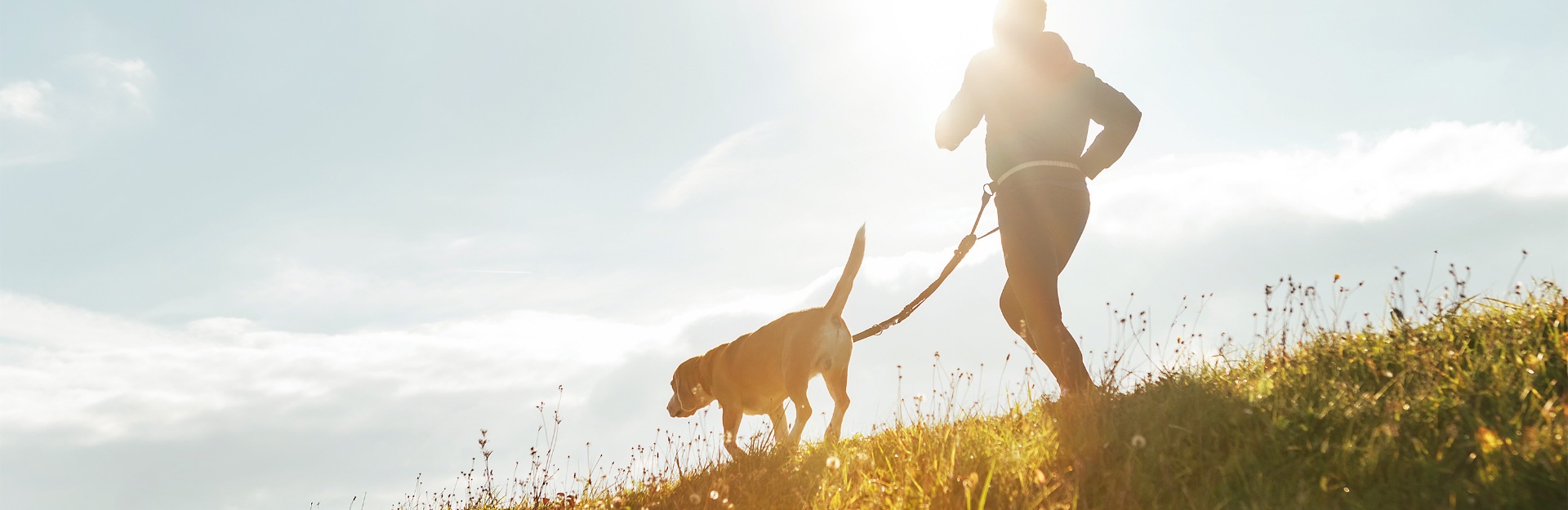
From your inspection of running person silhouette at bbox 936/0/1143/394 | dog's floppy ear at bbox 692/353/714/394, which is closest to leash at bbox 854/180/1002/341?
Result: running person silhouette at bbox 936/0/1143/394

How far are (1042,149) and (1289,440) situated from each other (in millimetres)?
1941

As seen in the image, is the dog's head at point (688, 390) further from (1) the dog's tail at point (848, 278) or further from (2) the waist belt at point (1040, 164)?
(2) the waist belt at point (1040, 164)

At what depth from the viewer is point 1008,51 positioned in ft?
16.6

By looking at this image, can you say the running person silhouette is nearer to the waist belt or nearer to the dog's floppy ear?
the waist belt

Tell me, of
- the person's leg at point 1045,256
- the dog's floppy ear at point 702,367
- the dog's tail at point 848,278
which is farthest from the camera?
the dog's floppy ear at point 702,367

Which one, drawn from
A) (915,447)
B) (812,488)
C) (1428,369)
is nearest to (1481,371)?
(1428,369)

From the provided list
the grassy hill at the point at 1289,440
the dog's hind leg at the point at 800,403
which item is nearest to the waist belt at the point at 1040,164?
the grassy hill at the point at 1289,440

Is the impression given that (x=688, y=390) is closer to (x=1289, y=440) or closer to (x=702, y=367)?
(x=702, y=367)

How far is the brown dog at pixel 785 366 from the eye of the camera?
6953mm

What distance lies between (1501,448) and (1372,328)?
6.74 feet

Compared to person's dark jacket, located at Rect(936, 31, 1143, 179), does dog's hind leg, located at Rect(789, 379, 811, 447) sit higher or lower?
lower

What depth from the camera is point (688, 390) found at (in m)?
9.16

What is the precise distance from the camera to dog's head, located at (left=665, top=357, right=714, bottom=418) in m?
8.96

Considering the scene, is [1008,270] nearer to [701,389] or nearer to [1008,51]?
[1008,51]
